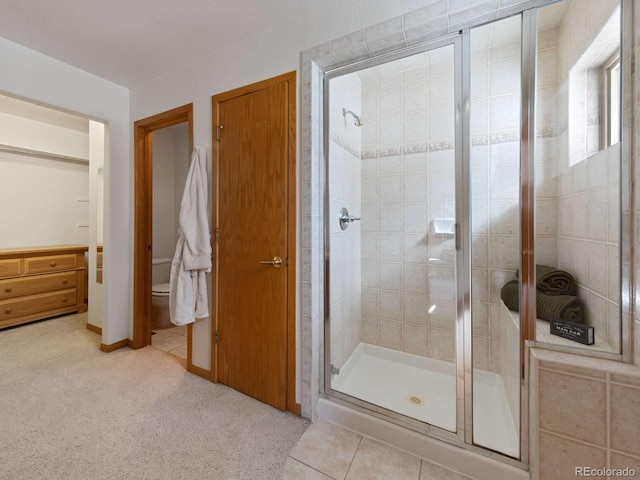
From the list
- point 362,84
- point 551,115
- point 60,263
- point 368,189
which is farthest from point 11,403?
point 551,115

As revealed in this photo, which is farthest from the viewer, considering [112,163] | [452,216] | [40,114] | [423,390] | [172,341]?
[40,114]

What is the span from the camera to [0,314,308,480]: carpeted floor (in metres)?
1.20

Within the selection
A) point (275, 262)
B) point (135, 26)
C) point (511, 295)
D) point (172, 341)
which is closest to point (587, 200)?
point (511, 295)

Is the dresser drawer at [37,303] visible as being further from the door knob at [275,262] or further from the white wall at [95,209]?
the door knob at [275,262]

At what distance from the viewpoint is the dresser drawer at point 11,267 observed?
2.83 m

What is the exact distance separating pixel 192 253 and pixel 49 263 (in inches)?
110

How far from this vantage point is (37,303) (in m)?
3.05

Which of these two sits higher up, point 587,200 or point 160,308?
point 587,200

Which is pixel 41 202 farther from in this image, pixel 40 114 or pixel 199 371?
pixel 199 371

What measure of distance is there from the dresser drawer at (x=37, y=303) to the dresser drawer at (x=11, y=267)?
0.29 meters

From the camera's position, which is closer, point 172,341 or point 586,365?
point 586,365

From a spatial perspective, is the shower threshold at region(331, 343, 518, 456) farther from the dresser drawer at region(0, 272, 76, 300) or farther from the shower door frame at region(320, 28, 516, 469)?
the dresser drawer at region(0, 272, 76, 300)

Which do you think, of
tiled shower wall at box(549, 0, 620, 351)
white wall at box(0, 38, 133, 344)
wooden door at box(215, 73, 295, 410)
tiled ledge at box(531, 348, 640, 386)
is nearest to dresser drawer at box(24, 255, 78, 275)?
white wall at box(0, 38, 133, 344)

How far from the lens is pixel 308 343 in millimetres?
1532
